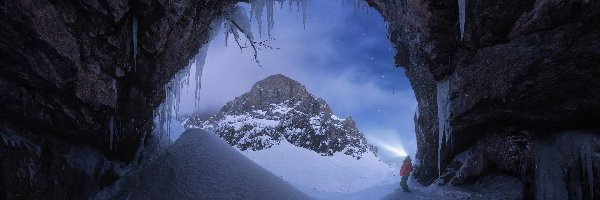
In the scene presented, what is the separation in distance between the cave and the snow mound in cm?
110

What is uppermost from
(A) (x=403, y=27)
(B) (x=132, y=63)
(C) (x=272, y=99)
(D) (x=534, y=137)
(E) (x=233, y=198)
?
(C) (x=272, y=99)

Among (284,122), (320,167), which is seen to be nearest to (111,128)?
(320,167)

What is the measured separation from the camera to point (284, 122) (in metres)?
86.4

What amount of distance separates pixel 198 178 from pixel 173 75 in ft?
11.0

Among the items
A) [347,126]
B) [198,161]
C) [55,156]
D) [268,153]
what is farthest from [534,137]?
[347,126]

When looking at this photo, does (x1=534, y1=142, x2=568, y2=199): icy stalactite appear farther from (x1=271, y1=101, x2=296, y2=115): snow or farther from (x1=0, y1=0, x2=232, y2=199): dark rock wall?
(x1=271, y1=101, x2=296, y2=115): snow

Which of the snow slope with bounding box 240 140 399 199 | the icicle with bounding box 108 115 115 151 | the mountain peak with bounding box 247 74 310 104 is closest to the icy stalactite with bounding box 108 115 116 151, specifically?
the icicle with bounding box 108 115 115 151

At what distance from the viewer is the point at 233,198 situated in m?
7.46

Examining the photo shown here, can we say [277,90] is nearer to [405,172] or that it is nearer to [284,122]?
[284,122]

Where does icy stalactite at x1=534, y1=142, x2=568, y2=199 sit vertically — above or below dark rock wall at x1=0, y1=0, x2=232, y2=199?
below

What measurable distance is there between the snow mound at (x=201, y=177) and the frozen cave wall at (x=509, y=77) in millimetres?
4899

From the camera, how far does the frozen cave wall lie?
241 inches

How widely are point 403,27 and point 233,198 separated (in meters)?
8.79

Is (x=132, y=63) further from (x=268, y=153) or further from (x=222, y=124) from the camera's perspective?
(x=222, y=124)
